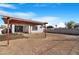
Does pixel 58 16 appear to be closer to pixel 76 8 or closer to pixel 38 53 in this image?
pixel 76 8

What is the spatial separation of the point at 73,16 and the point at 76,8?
0.97m

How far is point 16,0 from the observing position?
10.3m

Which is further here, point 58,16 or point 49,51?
point 58,16

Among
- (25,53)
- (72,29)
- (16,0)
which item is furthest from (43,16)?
(72,29)

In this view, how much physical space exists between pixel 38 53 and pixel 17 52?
978 millimetres

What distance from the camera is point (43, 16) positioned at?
12453 millimetres

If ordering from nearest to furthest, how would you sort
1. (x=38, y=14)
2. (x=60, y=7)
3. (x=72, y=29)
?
(x=60, y=7) < (x=38, y=14) < (x=72, y=29)

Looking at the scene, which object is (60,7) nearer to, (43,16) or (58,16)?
(58,16)

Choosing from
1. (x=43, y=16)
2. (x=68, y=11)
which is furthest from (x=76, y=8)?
(x=43, y=16)

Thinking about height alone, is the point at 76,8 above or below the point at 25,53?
above
